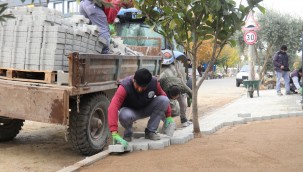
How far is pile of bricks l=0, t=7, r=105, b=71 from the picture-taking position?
5641mm

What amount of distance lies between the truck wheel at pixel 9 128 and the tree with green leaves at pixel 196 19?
9.77 ft

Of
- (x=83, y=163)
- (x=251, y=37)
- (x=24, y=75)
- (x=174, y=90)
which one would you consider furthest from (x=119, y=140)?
(x=251, y=37)

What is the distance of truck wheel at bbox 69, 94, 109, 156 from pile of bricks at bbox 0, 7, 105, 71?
0.64m

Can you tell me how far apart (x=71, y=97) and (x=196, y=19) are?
2.27 m

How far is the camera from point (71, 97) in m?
5.73

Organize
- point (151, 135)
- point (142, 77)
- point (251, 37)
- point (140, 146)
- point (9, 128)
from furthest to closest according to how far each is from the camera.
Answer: point (251, 37) → point (9, 128) → point (151, 135) → point (140, 146) → point (142, 77)

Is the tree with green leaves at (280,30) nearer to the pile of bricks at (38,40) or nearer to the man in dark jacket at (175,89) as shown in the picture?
the man in dark jacket at (175,89)

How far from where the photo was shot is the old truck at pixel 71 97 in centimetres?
533

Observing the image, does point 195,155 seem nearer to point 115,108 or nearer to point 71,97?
point 115,108

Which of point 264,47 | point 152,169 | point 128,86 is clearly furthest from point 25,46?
point 264,47

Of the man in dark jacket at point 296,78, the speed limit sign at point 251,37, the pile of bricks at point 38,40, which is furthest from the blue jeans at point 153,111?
the man in dark jacket at point 296,78

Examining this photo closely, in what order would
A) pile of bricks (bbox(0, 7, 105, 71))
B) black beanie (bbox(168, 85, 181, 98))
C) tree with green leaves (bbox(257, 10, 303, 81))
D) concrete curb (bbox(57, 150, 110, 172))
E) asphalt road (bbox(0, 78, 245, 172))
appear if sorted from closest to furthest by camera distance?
1. concrete curb (bbox(57, 150, 110, 172))
2. asphalt road (bbox(0, 78, 245, 172))
3. pile of bricks (bbox(0, 7, 105, 71))
4. black beanie (bbox(168, 85, 181, 98))
5. tree with green leaves (bbox(257, 10, 303, 81))

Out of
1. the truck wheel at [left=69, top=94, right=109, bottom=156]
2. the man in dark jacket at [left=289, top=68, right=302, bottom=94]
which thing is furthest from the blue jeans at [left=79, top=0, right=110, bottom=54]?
the man in dark jacket at [left=289, top=68, right=302, bottom=94]

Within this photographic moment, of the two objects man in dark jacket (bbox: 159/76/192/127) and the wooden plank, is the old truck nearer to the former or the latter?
the wooden plank
